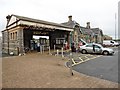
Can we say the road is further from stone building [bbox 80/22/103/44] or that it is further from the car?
stone building [bbox 80/22/103/44]

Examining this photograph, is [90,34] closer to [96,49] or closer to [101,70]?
[96,49]

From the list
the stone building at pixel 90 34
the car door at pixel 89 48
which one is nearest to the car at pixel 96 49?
the car door at pixel 89 48

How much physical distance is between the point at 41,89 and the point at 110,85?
10.1 ft

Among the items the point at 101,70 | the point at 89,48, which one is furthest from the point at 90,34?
the point at 101,70

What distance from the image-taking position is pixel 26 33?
2519 cm

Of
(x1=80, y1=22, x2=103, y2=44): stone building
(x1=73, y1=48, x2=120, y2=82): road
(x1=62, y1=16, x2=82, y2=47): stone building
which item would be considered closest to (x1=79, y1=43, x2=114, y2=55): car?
(x1=62, y1=16, x2=82, y2=47): stone building

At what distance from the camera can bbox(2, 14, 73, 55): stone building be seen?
2073 cm

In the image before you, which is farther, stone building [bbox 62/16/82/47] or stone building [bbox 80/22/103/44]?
stone building [bbox 80/22/103/44]

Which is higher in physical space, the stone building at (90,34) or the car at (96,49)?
the stone building at (90,34)

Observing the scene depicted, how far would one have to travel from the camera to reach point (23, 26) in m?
20.6

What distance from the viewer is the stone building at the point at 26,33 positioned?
20734mm

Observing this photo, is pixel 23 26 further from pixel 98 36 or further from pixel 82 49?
pixel 98 36

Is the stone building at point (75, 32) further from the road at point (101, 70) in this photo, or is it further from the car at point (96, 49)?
the road at point (101, 70)

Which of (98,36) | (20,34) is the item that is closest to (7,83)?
(20,34)
